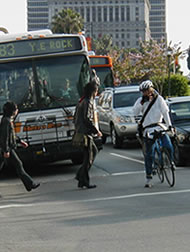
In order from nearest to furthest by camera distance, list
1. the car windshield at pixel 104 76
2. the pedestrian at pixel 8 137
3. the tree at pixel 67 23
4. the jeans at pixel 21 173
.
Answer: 1. the pedestrian at pixel 8 137
2. the jeans at pixel 21 173
3. the car windshield at pixel 104 76
4. the tree at pixel 67 23

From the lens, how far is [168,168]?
35.8ft

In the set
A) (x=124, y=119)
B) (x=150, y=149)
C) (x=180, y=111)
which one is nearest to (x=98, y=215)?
(x=150, y=149)

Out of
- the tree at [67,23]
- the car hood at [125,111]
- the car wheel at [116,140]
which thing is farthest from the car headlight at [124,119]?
the tree at [67,23]

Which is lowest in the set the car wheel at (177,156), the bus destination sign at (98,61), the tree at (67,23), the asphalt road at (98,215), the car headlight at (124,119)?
the asphalt road at (98,215)

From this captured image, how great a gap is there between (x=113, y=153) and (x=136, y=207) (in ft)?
31.8

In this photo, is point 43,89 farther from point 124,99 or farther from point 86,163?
point 124,99

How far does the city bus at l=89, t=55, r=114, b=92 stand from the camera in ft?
93.3

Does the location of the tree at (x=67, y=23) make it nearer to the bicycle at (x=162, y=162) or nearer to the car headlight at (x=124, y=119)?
the car headlight at (x=124, y=119)

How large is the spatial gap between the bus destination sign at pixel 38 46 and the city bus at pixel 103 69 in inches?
584

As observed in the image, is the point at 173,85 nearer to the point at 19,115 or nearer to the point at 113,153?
the point at 113,153

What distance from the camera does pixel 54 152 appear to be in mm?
13086

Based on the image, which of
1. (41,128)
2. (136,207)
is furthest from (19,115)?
(136,207)

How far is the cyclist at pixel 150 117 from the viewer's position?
1078 cm

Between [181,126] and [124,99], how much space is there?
710 cm
